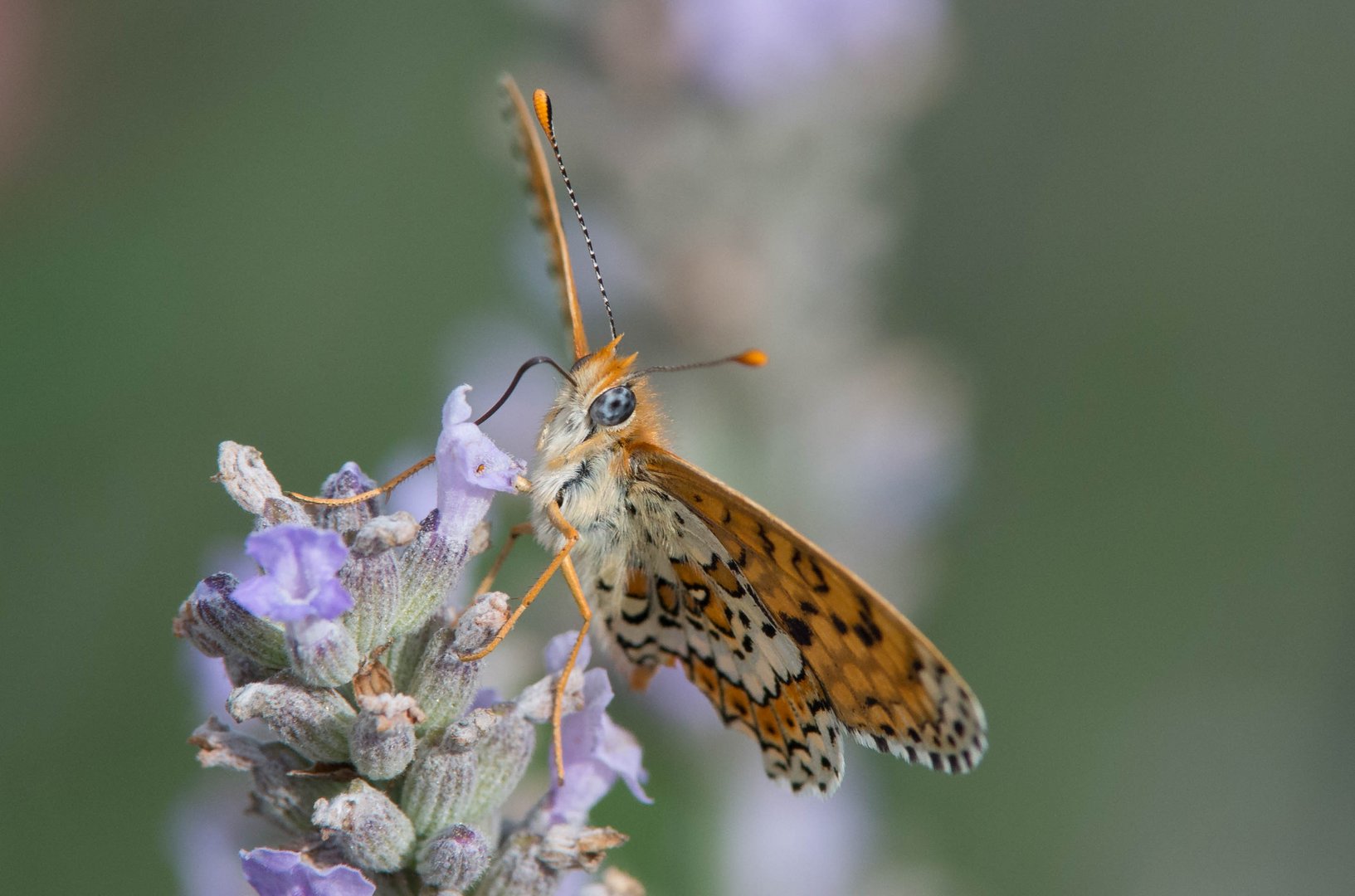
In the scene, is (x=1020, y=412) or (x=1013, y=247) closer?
(x=1020, y=412)

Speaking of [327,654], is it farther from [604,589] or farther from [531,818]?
[604,589]

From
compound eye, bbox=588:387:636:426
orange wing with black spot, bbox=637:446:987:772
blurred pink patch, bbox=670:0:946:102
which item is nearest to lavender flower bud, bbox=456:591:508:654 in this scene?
orange wing with black spot, bbox=637:446:987:772

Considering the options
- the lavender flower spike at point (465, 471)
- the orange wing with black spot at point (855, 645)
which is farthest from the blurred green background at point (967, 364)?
the lavender flower spike at point (465, 471)

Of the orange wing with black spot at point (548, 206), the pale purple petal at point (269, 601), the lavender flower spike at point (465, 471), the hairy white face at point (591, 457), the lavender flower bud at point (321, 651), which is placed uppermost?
the orange wing with black spot at point (548, 206)

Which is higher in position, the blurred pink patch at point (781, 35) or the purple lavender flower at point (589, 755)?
the blurred pink patch at point (781, 35)

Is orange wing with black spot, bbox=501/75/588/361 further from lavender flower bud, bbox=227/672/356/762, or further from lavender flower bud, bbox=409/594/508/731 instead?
lavender flower bud, bbox=227/672/356/762

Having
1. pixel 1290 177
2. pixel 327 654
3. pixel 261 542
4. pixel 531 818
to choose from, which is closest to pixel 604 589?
pixel 531 818

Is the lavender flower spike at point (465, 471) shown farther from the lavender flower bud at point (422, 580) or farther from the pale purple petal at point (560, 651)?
the pale purple petal at point (560, 651)
